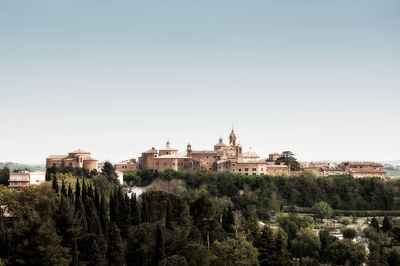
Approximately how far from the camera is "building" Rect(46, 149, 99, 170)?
281 ft

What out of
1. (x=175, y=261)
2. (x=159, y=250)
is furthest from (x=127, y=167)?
(x=175, y=261)

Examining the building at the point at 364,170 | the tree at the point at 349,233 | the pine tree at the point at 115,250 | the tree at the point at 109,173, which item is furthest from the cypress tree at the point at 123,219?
the building at the point at 364,170

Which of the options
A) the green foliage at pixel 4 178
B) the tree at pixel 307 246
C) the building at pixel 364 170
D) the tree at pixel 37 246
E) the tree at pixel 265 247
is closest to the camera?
the tree at pixel 37 246

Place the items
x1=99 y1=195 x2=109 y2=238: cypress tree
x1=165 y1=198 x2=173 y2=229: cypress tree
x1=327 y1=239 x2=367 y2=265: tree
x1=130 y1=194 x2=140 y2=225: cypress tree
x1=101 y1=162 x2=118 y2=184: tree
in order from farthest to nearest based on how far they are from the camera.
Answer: x1=101 y1=162 x2=118 y2=184: tree, x1=327 y1=239 x2=367 y2=265: tree, x1=130 y1=194 x2=140 y2=225: cypress tree, x1=165 y1=198 x2=173 y2=229: cypress tree, x1=99 y1=195 x2=109 y2=238: cypress tree

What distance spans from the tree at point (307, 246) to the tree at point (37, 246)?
2370 cm

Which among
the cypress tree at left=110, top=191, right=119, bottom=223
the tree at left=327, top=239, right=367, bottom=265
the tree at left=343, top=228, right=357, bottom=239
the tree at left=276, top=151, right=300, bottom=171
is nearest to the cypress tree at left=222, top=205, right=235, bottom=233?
the tree at left=327, top=239, right=367, bottom=265

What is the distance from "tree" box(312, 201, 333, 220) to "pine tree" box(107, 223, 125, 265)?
4224cm

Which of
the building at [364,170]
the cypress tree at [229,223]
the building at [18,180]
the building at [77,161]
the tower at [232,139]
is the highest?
the tower at [232,139]

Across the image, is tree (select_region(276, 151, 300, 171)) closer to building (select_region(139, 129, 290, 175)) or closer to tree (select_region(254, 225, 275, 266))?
building (select_region(139, 129, 290, 175))

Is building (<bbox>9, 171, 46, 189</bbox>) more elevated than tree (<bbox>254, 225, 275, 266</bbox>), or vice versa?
building (<bbox>9, 171, 46, 189</bbox>)

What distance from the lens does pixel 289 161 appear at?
314 ft

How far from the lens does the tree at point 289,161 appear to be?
95188mm

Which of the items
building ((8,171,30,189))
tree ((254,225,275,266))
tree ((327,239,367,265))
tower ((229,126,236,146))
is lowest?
tree ((327,239,367,265))

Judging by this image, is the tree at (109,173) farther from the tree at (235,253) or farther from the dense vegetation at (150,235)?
the tree at (235,253)
